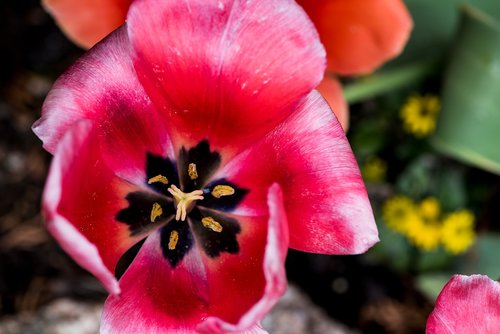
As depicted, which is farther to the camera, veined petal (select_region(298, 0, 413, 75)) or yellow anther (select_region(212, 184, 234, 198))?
veined petal (select_region(298, 0, 413, 75))

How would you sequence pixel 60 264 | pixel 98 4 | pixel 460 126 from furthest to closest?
1. pixel 60 264
2. pixel 460 126
3. pixel 98 4

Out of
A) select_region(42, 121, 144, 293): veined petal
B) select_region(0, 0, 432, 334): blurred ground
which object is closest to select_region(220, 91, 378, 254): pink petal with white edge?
select_region(42, 121, 144, 293): veined petal

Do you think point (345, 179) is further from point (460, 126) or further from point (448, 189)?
point (448, 189)

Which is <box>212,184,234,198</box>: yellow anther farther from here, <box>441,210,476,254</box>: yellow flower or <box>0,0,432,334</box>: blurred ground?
<box>441,210,476,254</box>: yellow flower

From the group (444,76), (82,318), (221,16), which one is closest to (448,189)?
(444,76)

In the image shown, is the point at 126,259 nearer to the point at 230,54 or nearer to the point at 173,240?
the point at 173,240

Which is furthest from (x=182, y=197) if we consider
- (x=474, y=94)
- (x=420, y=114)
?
(x=420, y=114)

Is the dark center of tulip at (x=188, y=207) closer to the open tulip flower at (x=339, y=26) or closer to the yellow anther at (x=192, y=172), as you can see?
the yellow anther at (x=192, y=172)
